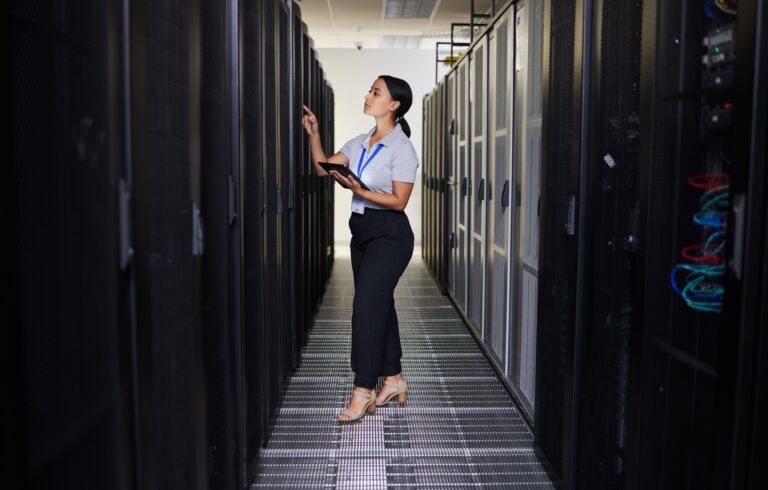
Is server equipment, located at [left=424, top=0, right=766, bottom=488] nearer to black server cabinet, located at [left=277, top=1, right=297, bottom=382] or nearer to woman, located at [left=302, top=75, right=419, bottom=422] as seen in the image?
woman, located at [left=302, top=75, right=419, bottom=422]

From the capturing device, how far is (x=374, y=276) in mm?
3455

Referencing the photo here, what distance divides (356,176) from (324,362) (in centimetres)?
157

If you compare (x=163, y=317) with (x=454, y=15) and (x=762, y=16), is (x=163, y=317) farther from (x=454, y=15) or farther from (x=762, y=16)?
(x=454, y=15)

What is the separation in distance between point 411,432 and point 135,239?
2331 millimetres

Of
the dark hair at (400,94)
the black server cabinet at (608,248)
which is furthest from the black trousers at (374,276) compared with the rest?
the black server cabinet at (608,248)

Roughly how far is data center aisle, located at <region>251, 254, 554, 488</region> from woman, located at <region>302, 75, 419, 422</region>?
22 centimetres

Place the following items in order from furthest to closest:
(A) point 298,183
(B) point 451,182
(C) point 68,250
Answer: (B) point 451,182
(A) point 298,183
(C) point 68,250

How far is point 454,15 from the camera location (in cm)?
964

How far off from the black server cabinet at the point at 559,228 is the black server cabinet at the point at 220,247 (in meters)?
1.02

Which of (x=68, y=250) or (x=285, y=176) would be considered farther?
(x=285, y=176)

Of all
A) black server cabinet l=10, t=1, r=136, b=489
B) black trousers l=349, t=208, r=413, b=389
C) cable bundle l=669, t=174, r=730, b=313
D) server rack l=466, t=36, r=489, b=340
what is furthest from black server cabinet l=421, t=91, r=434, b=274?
black server cabinet l=10, t=1, r=136, b=489

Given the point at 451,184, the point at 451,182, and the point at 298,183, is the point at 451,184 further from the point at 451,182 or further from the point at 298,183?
the point at 298,183

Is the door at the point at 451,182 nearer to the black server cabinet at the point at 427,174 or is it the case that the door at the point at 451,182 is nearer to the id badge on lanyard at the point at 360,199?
the black server cabinet at the point at 427,174

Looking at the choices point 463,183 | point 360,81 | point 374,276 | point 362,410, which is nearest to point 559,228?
point 374,276
